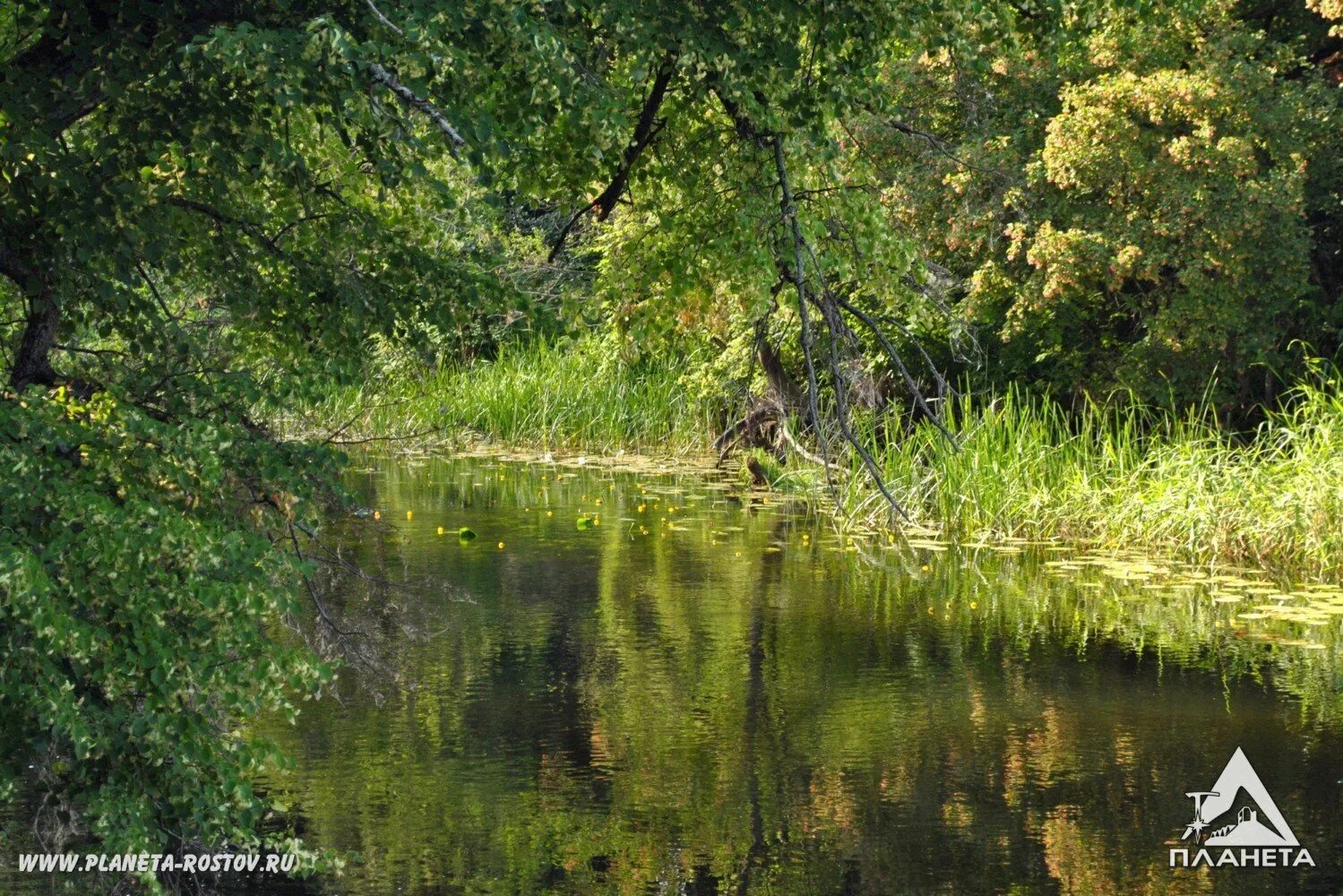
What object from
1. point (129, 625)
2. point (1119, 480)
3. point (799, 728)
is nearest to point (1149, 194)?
point (1119, 480)

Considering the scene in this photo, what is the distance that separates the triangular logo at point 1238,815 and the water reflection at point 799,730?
0.08 m

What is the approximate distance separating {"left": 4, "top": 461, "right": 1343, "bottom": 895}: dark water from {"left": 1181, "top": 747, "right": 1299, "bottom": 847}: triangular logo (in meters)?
0.07

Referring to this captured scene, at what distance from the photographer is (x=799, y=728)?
848cm

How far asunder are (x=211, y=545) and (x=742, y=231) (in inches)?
109

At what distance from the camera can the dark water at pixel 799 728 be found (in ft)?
21.5

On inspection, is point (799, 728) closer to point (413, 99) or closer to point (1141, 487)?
point (413, 99)

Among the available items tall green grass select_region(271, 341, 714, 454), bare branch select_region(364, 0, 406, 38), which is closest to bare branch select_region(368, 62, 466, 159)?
bare branch select_region(364, 0, 406, 38)

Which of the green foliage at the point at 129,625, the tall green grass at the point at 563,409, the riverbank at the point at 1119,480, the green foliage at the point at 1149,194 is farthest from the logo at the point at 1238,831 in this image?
the tall green grass at the point at 563,409

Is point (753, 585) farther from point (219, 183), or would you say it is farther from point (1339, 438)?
point (219, 183)

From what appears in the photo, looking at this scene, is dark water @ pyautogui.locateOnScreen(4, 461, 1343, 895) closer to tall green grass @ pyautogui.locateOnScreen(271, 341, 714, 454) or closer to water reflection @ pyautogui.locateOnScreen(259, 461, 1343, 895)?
water reflection @ pyautogui.locateOnScreen(259, 461, 1343, 895)

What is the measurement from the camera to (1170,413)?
1669cm

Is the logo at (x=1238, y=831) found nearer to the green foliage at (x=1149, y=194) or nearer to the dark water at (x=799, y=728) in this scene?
the dark water at (x=799, y=728)

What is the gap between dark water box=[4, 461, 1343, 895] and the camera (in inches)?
258

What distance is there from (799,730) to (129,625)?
4.64 metres
